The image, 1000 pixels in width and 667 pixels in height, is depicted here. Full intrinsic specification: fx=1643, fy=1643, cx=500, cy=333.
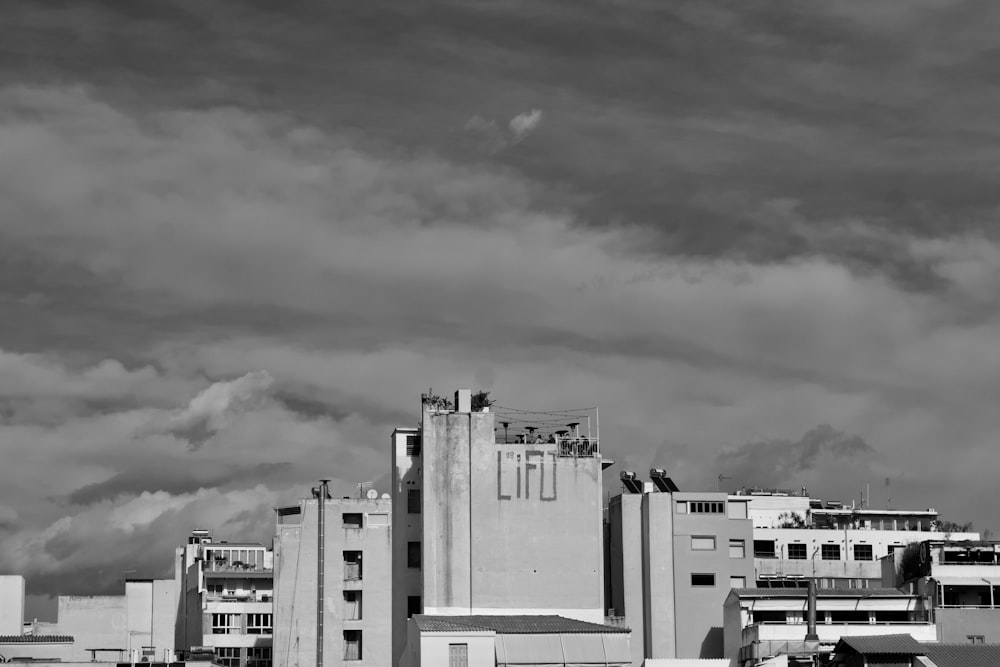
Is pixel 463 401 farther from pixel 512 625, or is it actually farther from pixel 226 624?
pixel 226 624

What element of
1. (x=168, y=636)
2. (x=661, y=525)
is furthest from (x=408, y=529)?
(x=168, y=636)

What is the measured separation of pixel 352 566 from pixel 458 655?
32.3 metres

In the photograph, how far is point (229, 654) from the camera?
178m

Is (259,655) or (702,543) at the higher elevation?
(702,543)

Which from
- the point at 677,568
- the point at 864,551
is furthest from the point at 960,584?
the point at 864,551

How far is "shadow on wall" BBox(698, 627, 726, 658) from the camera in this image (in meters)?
136

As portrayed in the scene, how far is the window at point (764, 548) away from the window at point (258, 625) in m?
57.0

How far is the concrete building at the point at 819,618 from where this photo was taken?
403ft

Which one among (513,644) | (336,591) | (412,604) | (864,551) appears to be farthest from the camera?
(864,551)

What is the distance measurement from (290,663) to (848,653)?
182ft

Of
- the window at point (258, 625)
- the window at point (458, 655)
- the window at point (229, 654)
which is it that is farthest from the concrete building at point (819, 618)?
the window at point (258, 625)

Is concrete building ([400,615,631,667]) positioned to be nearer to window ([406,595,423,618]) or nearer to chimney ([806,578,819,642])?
chimney ([806,578,819,642])

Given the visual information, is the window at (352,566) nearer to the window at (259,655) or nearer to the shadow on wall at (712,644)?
the shadow on wall at (712,644)

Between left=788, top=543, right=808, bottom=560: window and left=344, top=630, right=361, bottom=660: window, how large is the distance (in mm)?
42832
